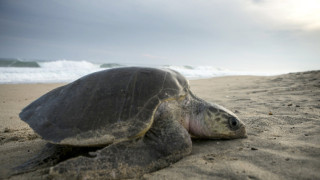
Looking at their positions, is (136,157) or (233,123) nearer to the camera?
(136,157)

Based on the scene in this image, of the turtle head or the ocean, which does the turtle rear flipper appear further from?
the ocean

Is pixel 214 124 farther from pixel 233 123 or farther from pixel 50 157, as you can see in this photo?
pixel 50 157

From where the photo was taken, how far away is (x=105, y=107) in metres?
2.29

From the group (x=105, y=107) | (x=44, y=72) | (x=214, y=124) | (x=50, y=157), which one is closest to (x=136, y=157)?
(x=105, y=107)

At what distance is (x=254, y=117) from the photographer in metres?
3.74

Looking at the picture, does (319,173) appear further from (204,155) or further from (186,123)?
(186,123)

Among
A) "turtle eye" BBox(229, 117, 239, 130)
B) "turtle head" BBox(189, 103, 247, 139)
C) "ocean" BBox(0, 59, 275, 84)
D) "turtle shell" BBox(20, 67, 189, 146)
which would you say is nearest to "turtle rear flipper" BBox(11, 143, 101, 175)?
"turtle shell" BBox(20, 67, 189, 146)

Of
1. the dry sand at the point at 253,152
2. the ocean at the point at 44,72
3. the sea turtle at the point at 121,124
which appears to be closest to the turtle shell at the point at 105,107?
the sea turtle at the point at 121,124

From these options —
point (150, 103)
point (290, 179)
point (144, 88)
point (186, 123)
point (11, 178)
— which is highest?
point (144, 88)

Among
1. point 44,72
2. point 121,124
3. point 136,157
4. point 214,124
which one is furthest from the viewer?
point 44,72

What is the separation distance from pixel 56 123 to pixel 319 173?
2438 mm

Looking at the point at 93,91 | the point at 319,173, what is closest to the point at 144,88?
the point at 93,91

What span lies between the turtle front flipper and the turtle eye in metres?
0.68

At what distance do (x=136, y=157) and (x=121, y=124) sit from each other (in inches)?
14.1
